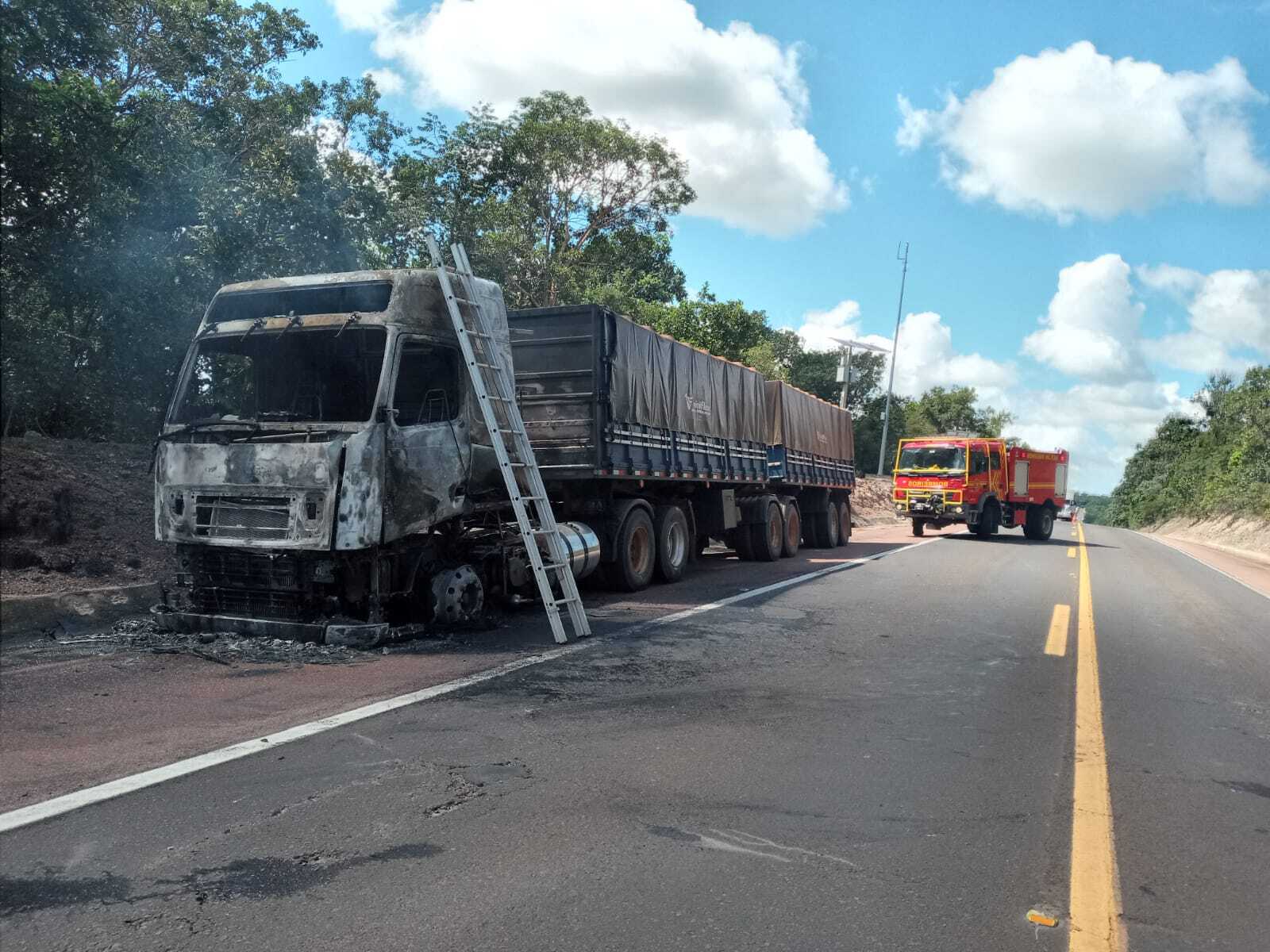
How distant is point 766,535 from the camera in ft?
55.0

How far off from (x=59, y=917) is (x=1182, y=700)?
6.67 meters

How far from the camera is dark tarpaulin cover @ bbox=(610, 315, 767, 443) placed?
1159 cm

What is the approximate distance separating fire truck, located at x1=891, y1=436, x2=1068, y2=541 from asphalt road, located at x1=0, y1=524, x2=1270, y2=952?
738 inches

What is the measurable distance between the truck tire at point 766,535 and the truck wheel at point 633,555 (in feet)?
16.0

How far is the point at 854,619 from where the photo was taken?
9766 mm

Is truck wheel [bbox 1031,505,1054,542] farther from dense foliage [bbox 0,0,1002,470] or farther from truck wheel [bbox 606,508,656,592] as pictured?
truck wheel [bbox 606,508,656,592]

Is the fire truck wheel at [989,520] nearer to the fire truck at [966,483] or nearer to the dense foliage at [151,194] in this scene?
the fire truck at [966,483]

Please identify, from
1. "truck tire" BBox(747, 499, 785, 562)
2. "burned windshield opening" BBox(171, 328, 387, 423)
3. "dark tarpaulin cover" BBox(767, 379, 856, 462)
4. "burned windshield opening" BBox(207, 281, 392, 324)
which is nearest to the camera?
"burned windshield opening" BBox(171, 328, 387, 423)

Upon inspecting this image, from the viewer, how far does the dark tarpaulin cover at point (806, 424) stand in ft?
58.6

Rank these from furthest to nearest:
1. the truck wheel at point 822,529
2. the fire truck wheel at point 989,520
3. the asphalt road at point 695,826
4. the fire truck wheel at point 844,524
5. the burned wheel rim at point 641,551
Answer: the fire truck wheel at point 989,520, the fire truck wheel at point 844,524, the truck wheel at point 822,529, the burned wheel rim at point 641,551, the asphalt road at point 695,826

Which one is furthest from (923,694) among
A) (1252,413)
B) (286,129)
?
(1252,413)

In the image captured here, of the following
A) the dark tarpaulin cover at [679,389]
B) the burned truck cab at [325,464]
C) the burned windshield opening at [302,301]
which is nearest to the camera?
the burned truck cab at [325,464]

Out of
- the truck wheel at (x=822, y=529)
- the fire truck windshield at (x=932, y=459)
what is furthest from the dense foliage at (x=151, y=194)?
the fire truck windshield at (x=932, y=459)

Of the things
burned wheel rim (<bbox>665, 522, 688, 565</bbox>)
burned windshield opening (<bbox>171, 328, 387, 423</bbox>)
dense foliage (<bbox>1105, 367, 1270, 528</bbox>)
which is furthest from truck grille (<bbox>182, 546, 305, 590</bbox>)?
dense foliage (<bbox>1105, 367, 1270, 528</bbox>)
